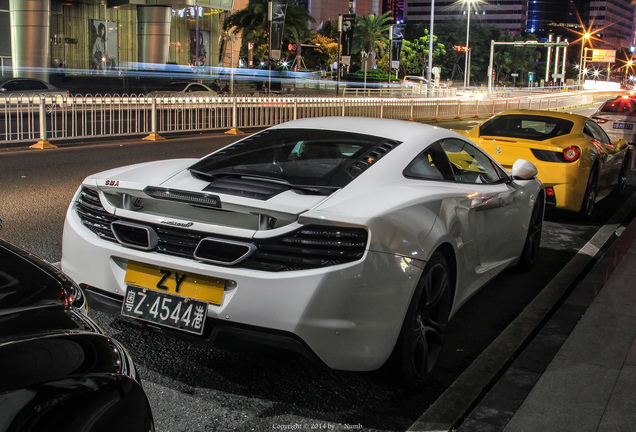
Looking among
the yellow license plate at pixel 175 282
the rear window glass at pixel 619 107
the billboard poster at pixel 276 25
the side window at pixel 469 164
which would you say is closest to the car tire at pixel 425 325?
the yellow license plate at pixel 175 282

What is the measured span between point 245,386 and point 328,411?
18.7 inches

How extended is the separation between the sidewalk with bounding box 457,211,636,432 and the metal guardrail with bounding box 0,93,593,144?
12.5 m

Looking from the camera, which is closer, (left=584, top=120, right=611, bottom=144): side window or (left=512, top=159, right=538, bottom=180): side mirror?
(left=512, top=159, right=538, bottom=180): side mirror

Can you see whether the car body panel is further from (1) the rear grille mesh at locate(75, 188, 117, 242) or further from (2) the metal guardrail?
Result: (1) the rear grille mesh at locate(75, 188, 117, 242)

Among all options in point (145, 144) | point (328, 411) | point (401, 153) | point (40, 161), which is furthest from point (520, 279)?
point (145, 144)

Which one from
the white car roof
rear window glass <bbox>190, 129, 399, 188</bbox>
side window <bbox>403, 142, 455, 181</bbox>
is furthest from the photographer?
the white car roof

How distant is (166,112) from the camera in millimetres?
19828

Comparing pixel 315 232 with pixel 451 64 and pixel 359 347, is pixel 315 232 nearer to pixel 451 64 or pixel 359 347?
pixel 359 347

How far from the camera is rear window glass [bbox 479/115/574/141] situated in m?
8.72

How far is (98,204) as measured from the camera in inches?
144

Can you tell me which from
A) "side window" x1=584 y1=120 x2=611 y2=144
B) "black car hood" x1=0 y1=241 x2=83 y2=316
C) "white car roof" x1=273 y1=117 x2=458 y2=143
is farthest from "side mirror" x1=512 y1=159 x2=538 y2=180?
"side window" x1=584 y1=120 x2=611 y2=144

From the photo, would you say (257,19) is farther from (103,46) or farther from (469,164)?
(469,164)

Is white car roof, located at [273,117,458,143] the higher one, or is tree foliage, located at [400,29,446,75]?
tree foliage, located at [400,29,446,75]

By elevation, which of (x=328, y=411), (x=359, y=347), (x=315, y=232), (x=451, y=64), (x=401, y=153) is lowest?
(x=328, y=411)
